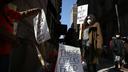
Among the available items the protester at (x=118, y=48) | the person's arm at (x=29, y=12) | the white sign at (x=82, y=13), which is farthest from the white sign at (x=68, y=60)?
the protester at (x=118, y=48)

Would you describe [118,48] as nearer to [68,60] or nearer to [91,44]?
[91,44]

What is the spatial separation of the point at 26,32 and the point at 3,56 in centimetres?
423

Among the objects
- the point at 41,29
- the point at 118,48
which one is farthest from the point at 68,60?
the point at 118,48

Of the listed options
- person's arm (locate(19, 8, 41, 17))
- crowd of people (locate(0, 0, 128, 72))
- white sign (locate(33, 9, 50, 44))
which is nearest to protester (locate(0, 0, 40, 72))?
crowd of people (locate(0, 0, 128, 72))

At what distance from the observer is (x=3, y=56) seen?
5277 millimetres

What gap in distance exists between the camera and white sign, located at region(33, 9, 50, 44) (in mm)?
6285

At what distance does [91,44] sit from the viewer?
31.2 feet

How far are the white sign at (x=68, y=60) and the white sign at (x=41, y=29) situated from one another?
1.70ft

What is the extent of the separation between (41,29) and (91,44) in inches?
131

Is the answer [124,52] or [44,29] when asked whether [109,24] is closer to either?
[124,52]

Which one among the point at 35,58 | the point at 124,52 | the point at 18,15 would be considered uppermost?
the point at 18,15

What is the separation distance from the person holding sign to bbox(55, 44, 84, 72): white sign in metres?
2.34

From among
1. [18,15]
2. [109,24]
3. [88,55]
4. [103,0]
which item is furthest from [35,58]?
[103,0]

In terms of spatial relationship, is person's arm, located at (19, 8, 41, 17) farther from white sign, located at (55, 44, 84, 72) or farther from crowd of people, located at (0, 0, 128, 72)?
A: white sign, located at (55, 44, 84, 72)
